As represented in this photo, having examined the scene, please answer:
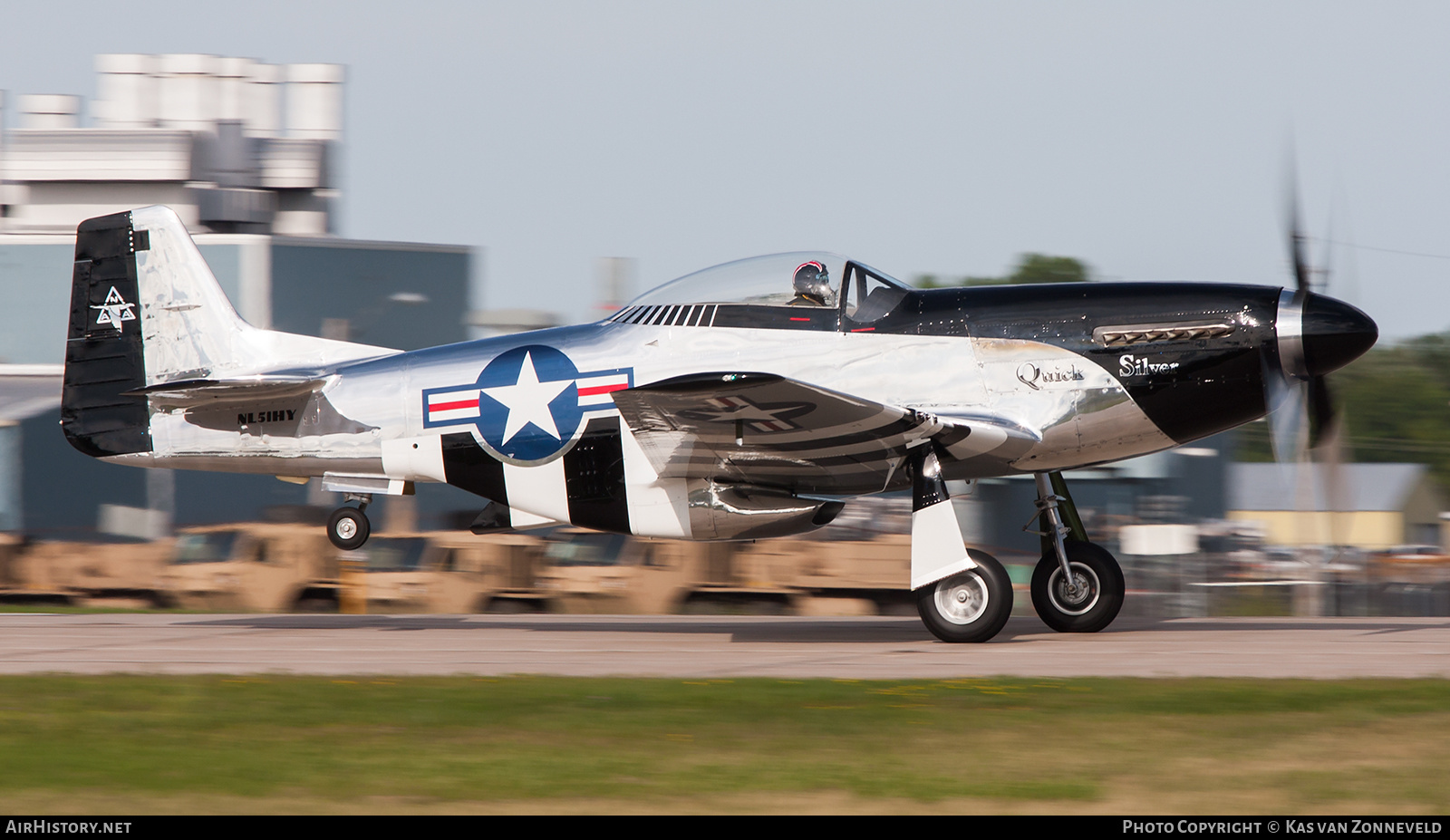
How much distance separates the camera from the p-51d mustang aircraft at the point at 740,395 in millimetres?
10297

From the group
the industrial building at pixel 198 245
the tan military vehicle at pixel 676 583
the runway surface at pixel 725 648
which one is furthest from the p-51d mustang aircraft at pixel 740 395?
the industrial building at pixel 198 245

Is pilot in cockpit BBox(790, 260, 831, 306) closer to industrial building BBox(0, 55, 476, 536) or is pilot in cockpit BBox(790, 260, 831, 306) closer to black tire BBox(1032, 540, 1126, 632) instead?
black tire BBox(1032, 540, 1126, 632)

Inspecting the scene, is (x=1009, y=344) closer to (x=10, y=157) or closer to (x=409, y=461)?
(x=409, y=461)

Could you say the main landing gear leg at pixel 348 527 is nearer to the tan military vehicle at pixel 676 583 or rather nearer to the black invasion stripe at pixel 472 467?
the black invasion stripe at pixel 472 467

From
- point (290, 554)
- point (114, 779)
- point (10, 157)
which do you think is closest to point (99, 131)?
point (10, 157)

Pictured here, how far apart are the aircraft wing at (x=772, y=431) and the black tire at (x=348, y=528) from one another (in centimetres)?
278

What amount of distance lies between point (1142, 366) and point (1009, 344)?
98 centimetres

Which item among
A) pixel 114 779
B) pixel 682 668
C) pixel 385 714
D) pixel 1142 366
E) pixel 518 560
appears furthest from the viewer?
pixel 518 560

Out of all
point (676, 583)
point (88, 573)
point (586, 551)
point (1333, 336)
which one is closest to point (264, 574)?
point (88, 573)

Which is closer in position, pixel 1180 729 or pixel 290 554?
pixel 1180 729

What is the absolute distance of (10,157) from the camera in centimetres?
3688

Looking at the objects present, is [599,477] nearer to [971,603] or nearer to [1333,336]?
[971,603]

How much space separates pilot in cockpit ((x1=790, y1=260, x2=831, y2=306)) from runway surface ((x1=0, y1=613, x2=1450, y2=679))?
2.73 metres

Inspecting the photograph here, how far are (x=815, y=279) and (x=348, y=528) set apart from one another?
4570 millimetres
